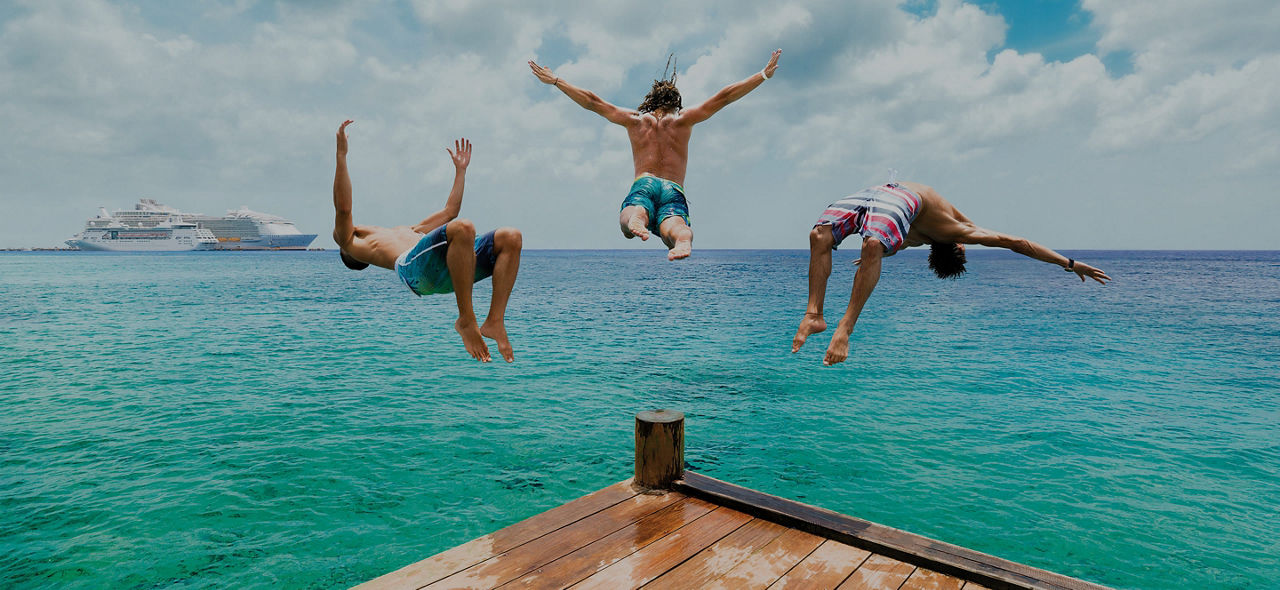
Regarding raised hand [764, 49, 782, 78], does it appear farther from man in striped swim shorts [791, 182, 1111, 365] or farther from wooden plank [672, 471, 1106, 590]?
wooden plank [672, 471, 1106, 590]

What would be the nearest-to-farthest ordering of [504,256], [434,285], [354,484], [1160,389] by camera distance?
[504,256] → [434,285] → [354,484] → [1160,389]

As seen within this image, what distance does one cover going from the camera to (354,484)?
12.7 metres

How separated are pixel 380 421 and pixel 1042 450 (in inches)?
643

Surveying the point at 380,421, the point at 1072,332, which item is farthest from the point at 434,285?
the point at 1072,332

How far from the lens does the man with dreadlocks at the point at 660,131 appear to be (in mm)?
5504

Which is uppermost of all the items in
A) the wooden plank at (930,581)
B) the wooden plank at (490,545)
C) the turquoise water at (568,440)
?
the wooden plank at (490,545)

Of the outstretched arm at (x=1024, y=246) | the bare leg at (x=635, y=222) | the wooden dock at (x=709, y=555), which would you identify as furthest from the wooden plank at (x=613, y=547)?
the outstretched arm at (x=1024, y=246)

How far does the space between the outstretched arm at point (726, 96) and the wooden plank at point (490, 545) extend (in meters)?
3.84

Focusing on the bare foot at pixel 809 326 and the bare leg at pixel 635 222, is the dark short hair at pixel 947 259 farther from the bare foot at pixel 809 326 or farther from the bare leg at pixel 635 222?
the bare leg at pixel 635 222

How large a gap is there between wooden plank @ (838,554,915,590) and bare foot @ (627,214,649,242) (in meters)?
3.12

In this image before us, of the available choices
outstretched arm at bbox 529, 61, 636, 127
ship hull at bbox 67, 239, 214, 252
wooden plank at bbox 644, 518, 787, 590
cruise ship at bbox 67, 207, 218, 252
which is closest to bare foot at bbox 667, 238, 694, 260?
outstretched arm at bbox 529, 61, 636, 127

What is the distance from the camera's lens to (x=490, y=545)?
5.73 m

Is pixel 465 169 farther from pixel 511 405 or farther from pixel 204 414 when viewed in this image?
pixel 204 414

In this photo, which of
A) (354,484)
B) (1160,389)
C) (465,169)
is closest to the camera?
(465,169)
